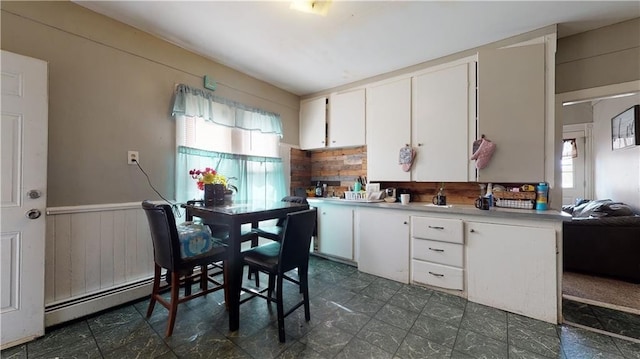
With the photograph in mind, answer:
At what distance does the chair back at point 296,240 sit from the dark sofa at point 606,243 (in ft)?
9.79

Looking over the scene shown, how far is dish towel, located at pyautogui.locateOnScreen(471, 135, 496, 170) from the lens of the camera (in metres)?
2.36

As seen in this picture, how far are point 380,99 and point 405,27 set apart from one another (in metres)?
0.97

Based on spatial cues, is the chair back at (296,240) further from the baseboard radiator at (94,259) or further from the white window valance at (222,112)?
the white window valance at (222,112)

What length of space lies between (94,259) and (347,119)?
3032mm

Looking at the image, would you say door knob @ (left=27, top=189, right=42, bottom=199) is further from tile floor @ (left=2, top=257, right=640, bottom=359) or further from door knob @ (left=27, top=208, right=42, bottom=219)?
tile floor @ (left=2, top=257, right=640, bottom=359)

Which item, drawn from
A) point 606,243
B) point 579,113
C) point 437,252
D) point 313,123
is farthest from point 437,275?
point 579,113

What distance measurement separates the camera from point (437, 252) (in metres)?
2.48

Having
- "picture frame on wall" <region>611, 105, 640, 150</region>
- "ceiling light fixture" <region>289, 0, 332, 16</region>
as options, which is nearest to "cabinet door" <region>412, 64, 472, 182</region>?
"ceiling light fixture" <region>289, 0, 332, 16</region>

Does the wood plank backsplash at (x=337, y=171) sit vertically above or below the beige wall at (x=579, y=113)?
below

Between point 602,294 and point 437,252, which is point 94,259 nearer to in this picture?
point 437,252

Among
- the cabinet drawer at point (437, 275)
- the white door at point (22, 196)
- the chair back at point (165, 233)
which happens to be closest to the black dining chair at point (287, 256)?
the chair back at point (165, 233)

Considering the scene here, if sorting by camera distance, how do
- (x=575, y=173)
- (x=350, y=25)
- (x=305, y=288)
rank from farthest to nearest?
(x=575, y=173) → (x=350, y=25) → (x=305, y=288)

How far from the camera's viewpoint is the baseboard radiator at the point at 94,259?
6.12 ft

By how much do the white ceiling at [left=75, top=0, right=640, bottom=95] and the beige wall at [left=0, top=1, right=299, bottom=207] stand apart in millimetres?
194
